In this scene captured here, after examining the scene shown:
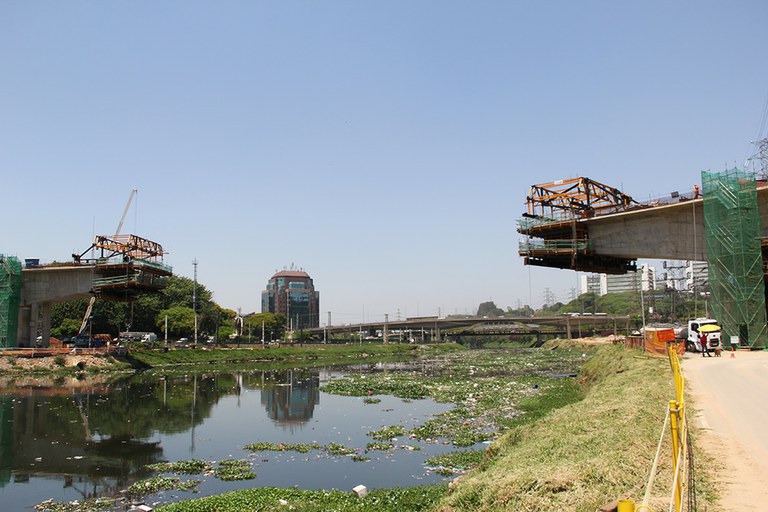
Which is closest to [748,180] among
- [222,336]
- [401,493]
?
[401,493]

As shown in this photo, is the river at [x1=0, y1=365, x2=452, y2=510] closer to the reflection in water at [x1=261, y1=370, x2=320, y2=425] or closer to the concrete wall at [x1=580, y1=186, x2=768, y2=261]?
the reflection in water at [x1=261, y1=370, x2=320, y2=425]

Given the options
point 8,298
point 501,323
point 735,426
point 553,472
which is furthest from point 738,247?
point 501,323

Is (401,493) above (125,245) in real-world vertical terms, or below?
below

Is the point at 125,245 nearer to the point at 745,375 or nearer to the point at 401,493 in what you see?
the point at 401,493

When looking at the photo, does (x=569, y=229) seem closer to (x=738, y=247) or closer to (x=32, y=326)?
(x=738, y=247)

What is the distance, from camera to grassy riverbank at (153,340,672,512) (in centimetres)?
992

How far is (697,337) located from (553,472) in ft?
107

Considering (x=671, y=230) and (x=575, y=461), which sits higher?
(x=671, y=230)

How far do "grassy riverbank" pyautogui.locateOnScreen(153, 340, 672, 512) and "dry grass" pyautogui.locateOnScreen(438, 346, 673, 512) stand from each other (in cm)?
2

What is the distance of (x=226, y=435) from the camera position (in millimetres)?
27406

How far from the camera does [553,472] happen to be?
10.8m

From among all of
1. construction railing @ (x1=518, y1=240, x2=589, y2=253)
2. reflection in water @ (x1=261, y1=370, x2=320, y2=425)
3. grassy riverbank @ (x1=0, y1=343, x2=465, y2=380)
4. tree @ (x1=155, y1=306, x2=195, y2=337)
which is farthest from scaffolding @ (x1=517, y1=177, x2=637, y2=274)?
tree @ (x1=155, y1=306, x2=195, y2=337)

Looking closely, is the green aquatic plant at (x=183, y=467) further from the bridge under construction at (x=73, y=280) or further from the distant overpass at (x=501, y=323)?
the distant overpass at (x=501, y=323)

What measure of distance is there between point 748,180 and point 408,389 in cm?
2994
